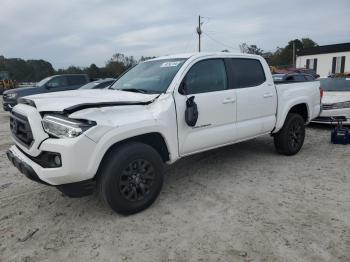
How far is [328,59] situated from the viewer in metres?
46.5

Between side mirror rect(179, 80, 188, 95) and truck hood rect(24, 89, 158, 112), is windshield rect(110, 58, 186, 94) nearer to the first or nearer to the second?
side mirror rect(179, 80, 188, 95)

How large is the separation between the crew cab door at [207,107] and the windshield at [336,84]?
5.94m

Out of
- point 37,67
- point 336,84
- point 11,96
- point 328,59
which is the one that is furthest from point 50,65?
point 336,84

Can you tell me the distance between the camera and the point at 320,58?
4788cm

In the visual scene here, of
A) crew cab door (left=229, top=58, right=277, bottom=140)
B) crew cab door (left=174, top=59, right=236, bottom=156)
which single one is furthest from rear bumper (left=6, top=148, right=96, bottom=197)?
crew cab door (left=229, top=58, right=277, bottom=140)

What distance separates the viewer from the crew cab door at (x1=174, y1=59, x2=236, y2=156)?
13.3ft

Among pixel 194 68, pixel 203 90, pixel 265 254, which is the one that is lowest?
pixel 265 254

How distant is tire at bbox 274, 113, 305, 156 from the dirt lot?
2.30 feet

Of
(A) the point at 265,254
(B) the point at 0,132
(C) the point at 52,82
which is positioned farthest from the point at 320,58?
(A) the point at 265,254

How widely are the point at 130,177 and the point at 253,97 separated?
240 cm

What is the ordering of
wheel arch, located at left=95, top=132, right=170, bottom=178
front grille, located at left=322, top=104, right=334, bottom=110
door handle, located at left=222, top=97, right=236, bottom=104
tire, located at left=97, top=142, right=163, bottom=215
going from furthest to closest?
front grille, located at left=322, top=104, right=334, bottom=110 → door handle, located at left=222, top=97, right=236, bottom=104 → wheel arch, located at left=95, top=132, right=170, bottom=178 → tire, located at left=97, top=142, right=163, bottom=215

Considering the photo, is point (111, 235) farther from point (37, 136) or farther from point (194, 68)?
point (194, 68)

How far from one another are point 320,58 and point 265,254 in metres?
51.0

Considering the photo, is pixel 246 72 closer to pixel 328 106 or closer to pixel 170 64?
pixel 170 64
